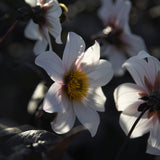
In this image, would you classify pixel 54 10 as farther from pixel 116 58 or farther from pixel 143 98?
pixel 116 58

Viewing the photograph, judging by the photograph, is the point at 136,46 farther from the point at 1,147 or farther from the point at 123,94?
the point at 1,147

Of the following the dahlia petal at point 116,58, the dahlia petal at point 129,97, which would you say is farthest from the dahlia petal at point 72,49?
the dahlia petal at point 116,58

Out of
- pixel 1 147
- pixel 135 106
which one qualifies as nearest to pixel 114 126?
pixel 135 106

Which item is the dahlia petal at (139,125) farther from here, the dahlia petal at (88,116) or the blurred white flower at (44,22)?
the blurred white flower at (44,22)

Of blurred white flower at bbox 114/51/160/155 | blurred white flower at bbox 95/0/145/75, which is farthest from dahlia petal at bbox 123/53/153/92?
blurred white flower at bbox 95/0/145/75

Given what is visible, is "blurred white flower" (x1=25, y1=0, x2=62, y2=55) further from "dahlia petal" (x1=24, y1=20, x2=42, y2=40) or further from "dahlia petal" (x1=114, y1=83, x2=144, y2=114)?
"dahlia petal" (x1=114, y1=83, x2=144, y2=114)

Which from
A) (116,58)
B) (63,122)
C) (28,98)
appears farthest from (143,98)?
(28,98)
